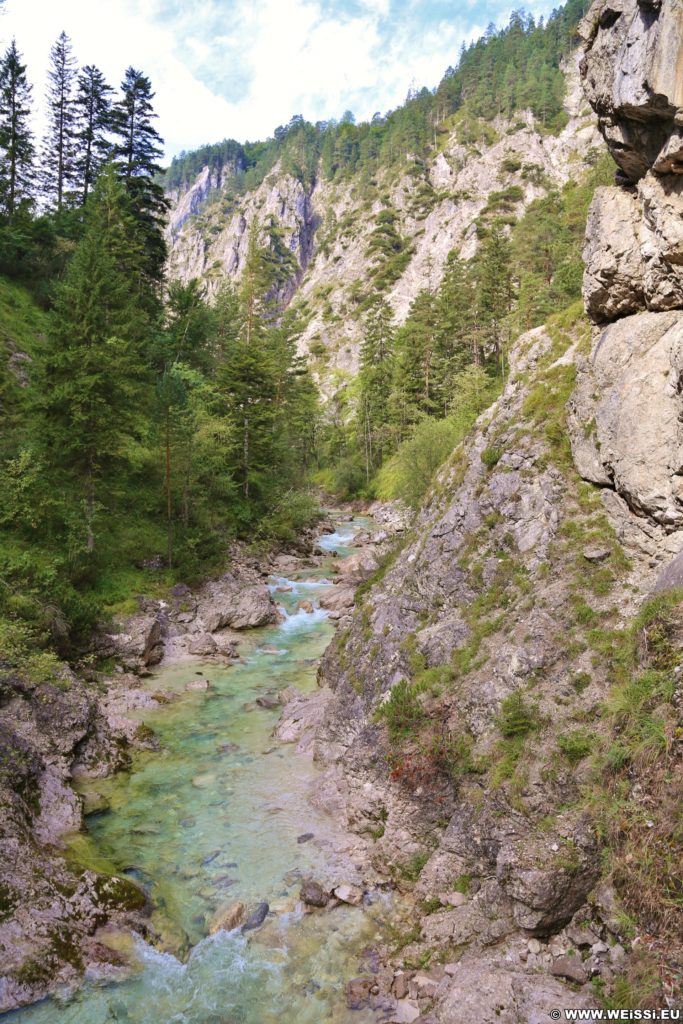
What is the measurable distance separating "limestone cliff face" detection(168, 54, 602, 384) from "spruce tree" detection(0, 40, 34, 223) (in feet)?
162

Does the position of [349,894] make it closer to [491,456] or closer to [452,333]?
[491,456]

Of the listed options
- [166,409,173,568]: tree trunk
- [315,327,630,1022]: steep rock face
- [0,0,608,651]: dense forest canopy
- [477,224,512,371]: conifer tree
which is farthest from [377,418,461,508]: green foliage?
[477,224,512,371]: conifer tree

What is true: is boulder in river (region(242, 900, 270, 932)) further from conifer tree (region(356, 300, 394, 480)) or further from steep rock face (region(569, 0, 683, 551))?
conifer tree (region(356, 300, 394, 480))

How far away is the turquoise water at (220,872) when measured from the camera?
7953 mm

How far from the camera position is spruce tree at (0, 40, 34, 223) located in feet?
130

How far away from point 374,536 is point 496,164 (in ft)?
345

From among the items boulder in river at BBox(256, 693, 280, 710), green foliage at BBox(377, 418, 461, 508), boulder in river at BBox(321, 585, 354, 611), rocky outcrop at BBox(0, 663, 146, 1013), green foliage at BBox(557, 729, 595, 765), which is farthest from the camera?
green foliage at BBox(377, 418, 461, 508)

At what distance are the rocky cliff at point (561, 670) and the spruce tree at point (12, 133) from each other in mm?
44186

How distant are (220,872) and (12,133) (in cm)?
5140

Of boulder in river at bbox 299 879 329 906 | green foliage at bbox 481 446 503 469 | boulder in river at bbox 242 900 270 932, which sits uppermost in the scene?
green foliage at bbox 481 446 503 469

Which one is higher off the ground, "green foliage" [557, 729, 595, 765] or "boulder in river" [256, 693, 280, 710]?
"green foliage" [557, 729, 595, 765]

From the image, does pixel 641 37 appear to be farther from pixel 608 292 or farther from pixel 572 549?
pixel 572 549

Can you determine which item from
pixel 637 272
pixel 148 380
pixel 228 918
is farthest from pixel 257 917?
pixel 148 380

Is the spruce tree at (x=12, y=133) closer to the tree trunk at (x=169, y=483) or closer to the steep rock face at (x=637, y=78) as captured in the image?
the tree trunk at (x=169, y=483)
